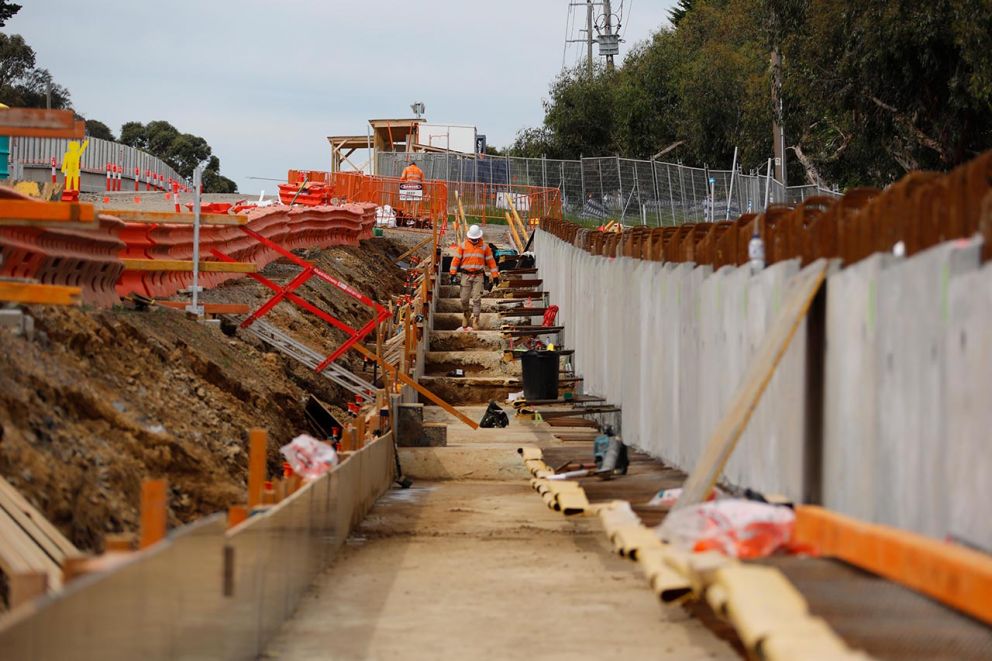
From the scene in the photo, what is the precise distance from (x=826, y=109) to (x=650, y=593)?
28.8 meters

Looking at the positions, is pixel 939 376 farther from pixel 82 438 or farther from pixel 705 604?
pixel 82 438

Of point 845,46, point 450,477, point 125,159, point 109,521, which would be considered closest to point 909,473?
point 109,521

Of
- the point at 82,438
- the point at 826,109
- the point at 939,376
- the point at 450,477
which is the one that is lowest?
the point at 450,477

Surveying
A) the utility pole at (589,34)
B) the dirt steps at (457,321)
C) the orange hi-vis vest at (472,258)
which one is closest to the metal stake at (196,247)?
the orange hi-vis vest at (472,258)

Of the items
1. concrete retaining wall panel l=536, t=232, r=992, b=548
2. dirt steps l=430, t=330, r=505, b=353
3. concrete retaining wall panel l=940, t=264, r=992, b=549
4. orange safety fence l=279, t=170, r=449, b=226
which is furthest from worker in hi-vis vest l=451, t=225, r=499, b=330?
concrete retaining wall panel l=940, t=264, r=992, b=549

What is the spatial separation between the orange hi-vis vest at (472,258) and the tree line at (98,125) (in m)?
40.2

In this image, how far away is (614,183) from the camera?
50938 millimetres

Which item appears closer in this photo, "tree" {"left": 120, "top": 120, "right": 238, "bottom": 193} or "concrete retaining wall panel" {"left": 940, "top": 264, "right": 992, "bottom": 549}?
"concrete retaining wall panel" {"left": 940, "top": 264, "right": 992, "bottom": 549}

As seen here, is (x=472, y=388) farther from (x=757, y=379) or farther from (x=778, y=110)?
(x=778, y=110)

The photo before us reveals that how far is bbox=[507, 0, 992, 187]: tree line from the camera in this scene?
31.9 meters

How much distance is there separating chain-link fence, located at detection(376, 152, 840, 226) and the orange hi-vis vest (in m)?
16.5

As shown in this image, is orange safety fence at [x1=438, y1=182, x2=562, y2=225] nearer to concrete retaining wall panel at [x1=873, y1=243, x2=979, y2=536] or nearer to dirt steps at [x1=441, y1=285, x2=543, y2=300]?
dirt steps at [x1=441, y1=285, x2=543, y2=300]

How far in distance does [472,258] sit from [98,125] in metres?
87.6

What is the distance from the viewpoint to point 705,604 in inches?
361
